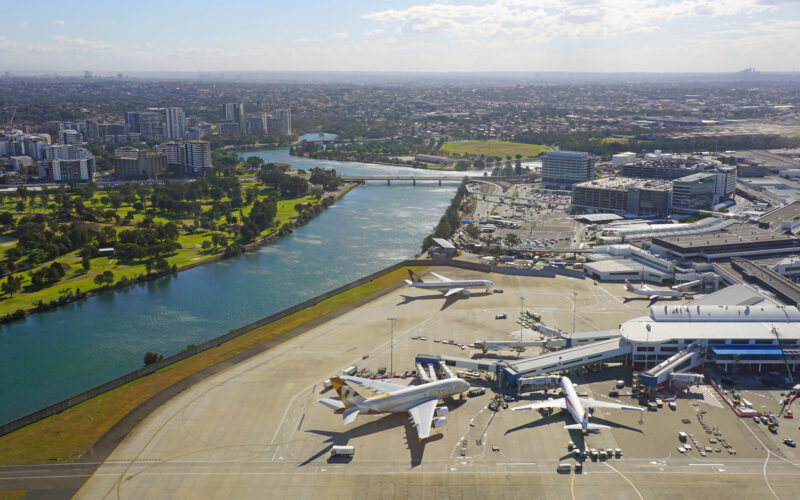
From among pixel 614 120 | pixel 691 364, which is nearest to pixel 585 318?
pixel 691 364

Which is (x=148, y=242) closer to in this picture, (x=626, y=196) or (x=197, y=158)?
(x=197, y=158)

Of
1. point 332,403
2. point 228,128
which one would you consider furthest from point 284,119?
point 332,403

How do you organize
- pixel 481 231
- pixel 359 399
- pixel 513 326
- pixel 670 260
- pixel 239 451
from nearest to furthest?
pixel 239 451
pixel 359 399
pixel 513 326
pixel 670 260
pixel 481 231

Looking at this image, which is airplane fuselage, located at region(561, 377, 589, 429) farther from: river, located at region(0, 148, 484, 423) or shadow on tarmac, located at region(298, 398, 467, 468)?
river, located at region(0, 148, 484, 423)

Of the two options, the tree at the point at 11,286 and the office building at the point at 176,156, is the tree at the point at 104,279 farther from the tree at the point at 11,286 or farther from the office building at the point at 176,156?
the office building at the point at 176,156

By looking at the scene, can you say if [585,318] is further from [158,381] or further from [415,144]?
[415,144]
